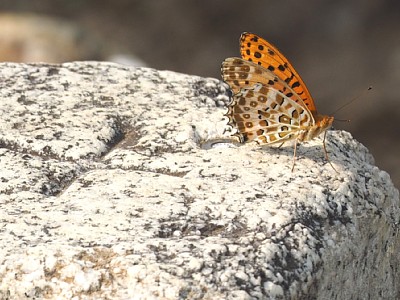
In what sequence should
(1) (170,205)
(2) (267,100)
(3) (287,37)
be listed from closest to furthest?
(1) (170,205) → (2) (267,100) → (3) (287,37)

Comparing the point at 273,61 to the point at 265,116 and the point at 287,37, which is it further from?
the point at 287,37

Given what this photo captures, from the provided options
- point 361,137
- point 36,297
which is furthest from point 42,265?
point 361,137

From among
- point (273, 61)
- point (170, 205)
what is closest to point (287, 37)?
point (273, 61)

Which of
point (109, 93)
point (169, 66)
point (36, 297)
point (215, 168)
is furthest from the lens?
point (169, 66)

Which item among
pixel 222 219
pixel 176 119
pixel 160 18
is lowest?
pixel 222 219

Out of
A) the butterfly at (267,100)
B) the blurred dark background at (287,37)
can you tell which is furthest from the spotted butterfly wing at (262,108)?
the blurred dark background at (287,37)

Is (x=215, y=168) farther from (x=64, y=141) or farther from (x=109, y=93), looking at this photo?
(x=109, y=93)

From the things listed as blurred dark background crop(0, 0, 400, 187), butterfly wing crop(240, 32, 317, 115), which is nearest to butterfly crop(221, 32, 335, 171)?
butterfly wing crop(240, 32, 317, 115)

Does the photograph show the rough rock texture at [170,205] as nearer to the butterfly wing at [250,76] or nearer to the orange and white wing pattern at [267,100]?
the orange and white wing pattern at [267,100]
